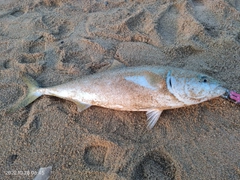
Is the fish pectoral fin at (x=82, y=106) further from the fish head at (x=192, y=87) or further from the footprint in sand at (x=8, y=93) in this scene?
the fish head at (x=192, y=87)

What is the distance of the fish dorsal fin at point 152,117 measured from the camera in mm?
2527

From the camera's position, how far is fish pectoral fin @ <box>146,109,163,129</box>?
253 centimetres

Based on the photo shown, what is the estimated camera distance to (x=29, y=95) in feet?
9.52

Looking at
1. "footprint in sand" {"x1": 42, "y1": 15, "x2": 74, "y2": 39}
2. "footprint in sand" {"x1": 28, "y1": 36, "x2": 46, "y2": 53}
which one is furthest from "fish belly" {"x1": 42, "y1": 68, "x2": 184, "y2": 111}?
"footprint in sand" {"x1": 42, "y1": 15, "x2": 74, "y2": 39}

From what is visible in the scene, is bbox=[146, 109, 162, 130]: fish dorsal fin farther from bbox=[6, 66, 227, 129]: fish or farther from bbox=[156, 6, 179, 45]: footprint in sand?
bbox=[156, 6, 179, 45]: footprint in sand

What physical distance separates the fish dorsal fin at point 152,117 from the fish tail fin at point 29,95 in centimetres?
149

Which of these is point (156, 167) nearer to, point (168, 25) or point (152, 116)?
point (152, 116)

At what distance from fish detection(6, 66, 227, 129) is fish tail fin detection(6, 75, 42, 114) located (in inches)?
0.5

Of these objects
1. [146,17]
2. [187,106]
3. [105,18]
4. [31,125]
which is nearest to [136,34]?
[146,17]

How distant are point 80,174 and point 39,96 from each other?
4.06ft

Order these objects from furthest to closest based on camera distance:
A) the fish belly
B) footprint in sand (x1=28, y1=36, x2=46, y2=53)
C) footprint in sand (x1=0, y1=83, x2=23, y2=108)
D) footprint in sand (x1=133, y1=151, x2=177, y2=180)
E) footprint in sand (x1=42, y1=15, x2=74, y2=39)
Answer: footprint in sand (x1=42, y1=15, x2=74, y2=39)
footprint in sand (x1=28, y1=36, x2=46, y2=53)
footprint in sand (x1=0, y1=83, x2=23, y2=108)
the fish belly
footprint in sand (x1=133, y1=151, x2=177, y2=180)

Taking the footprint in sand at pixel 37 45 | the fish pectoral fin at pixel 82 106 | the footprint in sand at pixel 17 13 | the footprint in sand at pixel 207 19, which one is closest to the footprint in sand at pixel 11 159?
the fish pectoral fin at pixel 82 106

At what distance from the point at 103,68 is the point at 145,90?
877 millimetres

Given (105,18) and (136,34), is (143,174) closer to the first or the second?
(136,34)
